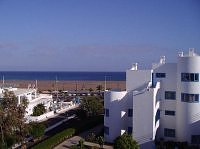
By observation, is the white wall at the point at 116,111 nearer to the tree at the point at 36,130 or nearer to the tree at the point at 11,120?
the tree at the point at 36,130

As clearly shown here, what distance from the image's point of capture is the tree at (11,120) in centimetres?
2714

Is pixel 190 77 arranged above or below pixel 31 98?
above

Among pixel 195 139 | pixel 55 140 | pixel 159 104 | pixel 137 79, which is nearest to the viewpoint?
pixel 195 139

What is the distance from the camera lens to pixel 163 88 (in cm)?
3008

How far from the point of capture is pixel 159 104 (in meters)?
29.8

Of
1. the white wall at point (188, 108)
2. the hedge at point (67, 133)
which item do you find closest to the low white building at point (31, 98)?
the hedge at point (67, 133)

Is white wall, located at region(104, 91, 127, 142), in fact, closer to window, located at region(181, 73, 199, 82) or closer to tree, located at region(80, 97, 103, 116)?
window, located at region(181, 73, 199, 82)

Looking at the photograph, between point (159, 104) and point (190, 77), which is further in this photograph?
point (159, 104)

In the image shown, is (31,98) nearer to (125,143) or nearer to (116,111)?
(116,111)

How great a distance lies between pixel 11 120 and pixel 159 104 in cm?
1228

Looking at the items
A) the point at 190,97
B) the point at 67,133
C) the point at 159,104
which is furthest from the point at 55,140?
the point at 190,97

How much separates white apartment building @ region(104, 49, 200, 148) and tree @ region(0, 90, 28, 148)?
291 inches

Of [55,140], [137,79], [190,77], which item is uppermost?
[190,77]

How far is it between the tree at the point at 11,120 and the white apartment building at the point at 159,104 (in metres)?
7.40
